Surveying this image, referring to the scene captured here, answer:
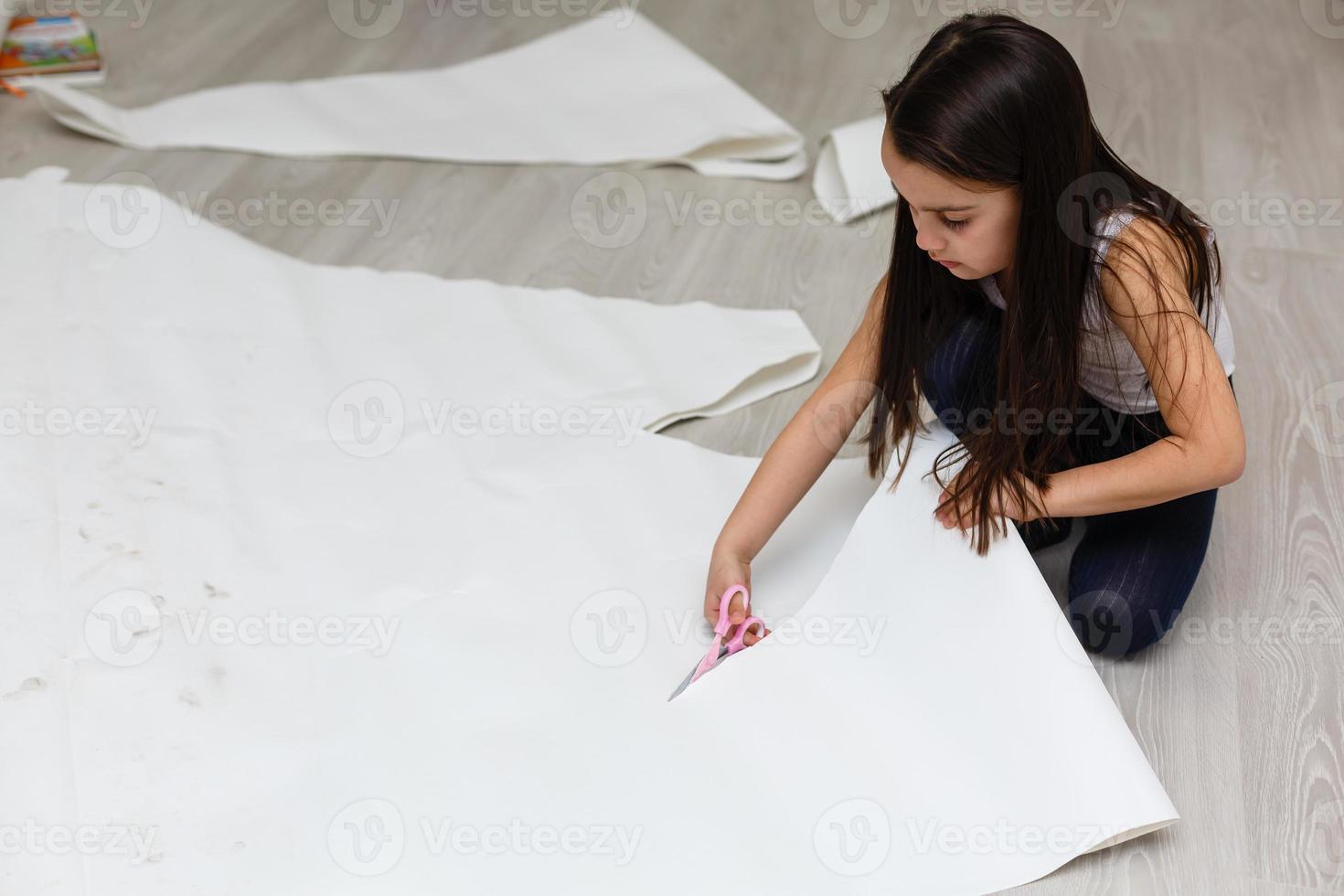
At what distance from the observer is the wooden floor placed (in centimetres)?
110

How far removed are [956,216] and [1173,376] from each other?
0.75 ft

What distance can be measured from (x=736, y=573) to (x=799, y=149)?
1000 millimetres

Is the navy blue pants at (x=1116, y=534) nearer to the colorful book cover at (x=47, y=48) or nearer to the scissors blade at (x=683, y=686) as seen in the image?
the scissors blade at (x=683, y=686)

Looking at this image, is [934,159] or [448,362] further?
[448,362]

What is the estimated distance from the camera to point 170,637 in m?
1.16

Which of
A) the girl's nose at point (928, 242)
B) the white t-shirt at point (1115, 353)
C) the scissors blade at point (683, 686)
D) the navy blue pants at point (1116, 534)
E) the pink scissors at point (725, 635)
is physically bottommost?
the scissors blade at point (683, 686)

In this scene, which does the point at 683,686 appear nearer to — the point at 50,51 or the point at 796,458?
the point at 796,458

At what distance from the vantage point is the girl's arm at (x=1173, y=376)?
3.21ft

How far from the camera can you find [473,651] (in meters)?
1.17

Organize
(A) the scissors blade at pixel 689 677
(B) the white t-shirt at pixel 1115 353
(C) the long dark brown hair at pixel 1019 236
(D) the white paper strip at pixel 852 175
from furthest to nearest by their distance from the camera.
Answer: (D) the white paper strip at pixel 852 175, (A) the scissors blade at pixel 689 677, (B) the white t-shirt at pixel 1115 353, (C) the long dark brown hair at pixel 1019 236

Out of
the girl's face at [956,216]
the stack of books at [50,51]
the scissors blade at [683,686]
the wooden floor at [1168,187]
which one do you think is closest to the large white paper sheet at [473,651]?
the scissors blade at [683,686]

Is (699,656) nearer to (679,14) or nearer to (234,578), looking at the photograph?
(234,578)

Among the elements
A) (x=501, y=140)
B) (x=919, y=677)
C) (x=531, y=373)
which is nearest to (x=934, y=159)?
(x=919, y=677)

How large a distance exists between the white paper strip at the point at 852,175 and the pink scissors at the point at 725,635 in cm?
86
